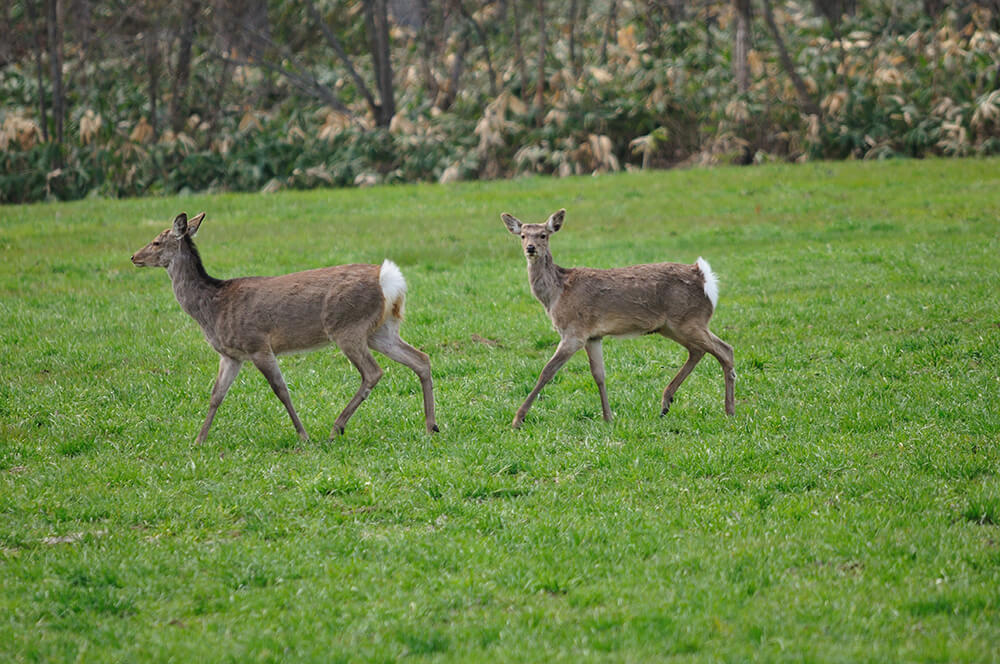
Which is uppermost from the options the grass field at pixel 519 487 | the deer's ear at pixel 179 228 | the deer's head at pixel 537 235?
the deer's ear at pixel 179 228

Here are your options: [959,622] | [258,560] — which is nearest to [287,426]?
[258,560]

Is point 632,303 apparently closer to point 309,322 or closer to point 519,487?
point 519,487

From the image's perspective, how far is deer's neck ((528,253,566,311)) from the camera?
8.80 m

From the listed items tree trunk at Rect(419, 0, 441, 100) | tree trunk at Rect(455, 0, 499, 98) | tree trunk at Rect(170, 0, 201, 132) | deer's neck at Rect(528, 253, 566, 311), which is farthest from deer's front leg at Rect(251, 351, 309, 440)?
tree trunk at Rect(419, 0, 441, 100)

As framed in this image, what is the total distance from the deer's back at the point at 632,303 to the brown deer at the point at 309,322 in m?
1.16

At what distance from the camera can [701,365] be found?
1011 centimetres

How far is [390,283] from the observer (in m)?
8.31

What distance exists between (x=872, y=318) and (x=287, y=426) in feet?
19.1

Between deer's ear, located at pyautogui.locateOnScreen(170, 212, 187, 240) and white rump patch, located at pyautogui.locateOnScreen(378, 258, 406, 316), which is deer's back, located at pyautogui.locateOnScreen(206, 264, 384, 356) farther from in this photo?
deer's ear, located at pyautogui.locateOnScreen(170, 212, 187, 240)

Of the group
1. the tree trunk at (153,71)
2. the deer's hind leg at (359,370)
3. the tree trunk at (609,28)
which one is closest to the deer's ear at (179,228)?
the deer's hind leg at (359,370)

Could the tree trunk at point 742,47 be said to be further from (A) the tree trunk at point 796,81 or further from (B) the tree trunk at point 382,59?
(B) the tree trunk at point 382,59

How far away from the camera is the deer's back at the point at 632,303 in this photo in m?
8.57

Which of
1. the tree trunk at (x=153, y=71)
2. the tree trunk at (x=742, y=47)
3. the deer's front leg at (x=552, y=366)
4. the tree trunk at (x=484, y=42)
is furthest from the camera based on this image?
the tree trunk at (x=484, y=42)

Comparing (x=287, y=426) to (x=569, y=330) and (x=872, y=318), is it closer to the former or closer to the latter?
(x=569, y=330)
